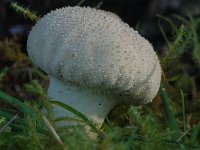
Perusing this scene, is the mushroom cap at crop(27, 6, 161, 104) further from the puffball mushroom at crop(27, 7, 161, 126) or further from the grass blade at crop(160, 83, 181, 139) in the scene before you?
the grass blade at crop(160, 83, 181, 139)

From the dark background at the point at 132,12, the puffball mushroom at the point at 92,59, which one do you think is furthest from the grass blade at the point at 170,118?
the dark background at the point at 132,12

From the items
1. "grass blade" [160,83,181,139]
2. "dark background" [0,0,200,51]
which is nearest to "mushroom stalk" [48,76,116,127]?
"grass blade" [160,83,181,139]

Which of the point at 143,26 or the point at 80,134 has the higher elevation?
the point at 143,26

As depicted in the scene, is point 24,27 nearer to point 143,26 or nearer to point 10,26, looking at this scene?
point 10,26

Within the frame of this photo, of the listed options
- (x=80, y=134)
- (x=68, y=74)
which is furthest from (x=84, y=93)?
(x=80, y=134)

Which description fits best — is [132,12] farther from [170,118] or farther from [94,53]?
[94,53]

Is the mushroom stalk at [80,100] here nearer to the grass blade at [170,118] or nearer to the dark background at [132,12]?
the grass blade at [170,118]

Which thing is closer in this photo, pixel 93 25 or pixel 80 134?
pixel 80 134
